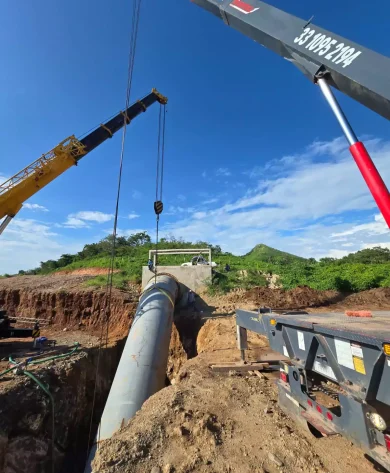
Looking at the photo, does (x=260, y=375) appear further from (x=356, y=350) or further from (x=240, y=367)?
(x=356, y=350)

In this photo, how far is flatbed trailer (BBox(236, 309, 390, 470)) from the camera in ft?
6.82

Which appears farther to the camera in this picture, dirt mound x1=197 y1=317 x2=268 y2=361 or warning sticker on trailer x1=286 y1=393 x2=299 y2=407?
dirt mound x1=197 y1=317 x2=268 y2=361

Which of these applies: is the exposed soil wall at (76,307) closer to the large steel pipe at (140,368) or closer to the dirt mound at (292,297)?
the large steel pipe at (140,368)

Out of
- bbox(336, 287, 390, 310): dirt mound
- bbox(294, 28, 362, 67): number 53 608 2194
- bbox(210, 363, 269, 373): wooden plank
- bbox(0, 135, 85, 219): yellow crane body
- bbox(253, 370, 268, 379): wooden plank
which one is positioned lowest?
bbox(253, 370, 268, 379): wooden plank

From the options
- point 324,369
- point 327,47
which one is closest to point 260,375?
point 324,369

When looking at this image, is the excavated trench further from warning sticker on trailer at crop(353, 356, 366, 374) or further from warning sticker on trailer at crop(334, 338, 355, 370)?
warning sticker on trailer at crop(353, 356, 366, 374)

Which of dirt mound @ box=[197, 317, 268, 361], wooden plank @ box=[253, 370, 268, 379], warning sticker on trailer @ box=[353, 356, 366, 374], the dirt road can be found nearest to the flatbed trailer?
warning sticker on trailer @ box=[353, 356, 366, 374]

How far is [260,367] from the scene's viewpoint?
5480 millimetres

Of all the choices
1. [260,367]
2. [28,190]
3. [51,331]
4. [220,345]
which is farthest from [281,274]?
[28,190]

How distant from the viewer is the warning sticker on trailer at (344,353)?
233cm

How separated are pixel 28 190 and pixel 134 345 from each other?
6.88 metres

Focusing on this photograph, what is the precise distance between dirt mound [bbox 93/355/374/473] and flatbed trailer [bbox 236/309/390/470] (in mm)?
327

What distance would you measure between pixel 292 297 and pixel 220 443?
35.4 feet

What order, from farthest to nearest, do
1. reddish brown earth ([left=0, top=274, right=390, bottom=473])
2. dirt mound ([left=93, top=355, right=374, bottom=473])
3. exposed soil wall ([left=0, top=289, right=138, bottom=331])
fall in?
exposed soil wall ([left=0, top=289, right=138, bottom=331]) → reddish brown earth ([left=0, top=274, right=390, bottom=473]) → dirt mound ([left=93, top=355, right=374, bottom=473])
